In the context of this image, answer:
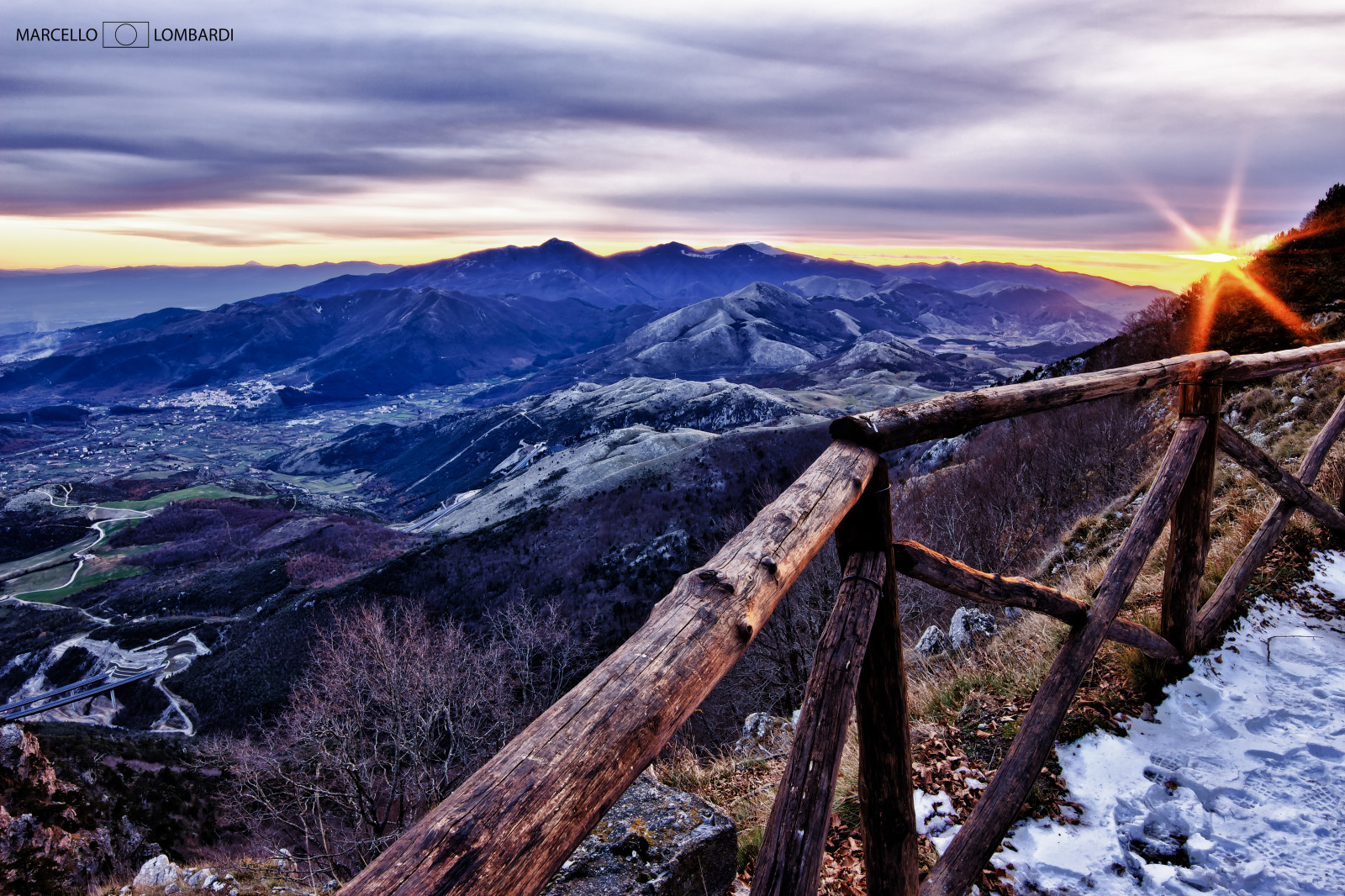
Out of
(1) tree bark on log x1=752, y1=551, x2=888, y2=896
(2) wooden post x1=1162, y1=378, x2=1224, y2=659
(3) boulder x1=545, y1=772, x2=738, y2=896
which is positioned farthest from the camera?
(2) wooden post x1=1162, y1=378, x2=1224, y2=659

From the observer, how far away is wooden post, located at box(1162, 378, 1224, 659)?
452 centimetres

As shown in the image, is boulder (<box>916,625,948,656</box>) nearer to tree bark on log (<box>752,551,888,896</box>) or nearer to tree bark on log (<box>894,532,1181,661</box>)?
tree bark on log (<box>894,532,1181,661</box>)

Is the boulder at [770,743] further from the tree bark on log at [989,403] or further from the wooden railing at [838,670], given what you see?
the tree bark on log at [989,403]

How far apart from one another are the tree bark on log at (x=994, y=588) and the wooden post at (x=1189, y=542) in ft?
1.85

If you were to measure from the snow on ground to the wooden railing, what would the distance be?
0.42 m

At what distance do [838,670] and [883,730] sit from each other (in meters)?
Answer: 0.64

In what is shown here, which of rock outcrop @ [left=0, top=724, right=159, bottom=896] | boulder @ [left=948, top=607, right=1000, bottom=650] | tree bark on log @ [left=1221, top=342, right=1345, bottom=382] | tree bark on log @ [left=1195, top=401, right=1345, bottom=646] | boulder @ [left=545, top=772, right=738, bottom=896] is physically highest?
tree bark on log @ [left=1221, top=342, right=1345, bottom=382]

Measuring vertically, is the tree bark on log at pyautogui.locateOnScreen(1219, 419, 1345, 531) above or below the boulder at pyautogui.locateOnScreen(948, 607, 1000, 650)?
above

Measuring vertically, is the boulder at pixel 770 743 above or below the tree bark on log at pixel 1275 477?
below

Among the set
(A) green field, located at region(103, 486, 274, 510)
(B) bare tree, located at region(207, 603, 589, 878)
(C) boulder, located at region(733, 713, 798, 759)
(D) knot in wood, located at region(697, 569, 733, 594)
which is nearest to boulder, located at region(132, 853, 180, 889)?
(B) bare tree, located at region(207, 603, 589, 878)

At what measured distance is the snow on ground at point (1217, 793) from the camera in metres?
3.20

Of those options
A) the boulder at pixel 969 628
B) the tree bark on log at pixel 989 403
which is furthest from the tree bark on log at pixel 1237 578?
the boulder at pixel 969 628

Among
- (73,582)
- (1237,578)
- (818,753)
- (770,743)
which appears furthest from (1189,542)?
Answer: (73,582)

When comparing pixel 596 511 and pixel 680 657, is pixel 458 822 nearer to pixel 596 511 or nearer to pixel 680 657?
pixel 680 657
